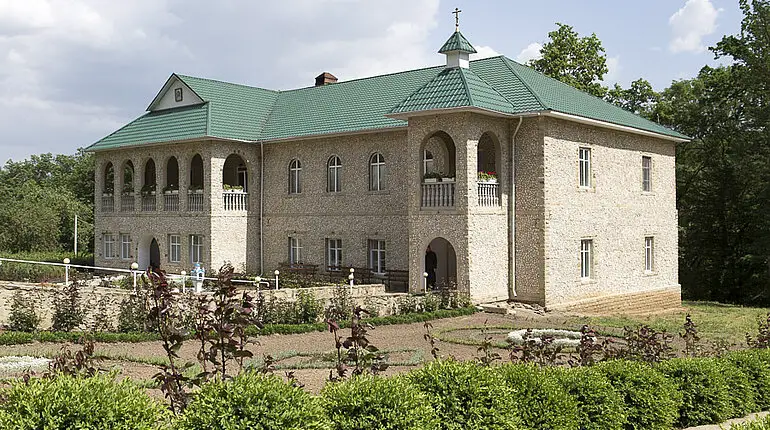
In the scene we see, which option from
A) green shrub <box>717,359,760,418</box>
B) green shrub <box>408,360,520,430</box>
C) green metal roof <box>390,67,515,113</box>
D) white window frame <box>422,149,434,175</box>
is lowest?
green shrub <box>717,359,760,418</box>

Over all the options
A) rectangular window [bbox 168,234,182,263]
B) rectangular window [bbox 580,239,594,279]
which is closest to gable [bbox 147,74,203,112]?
rectangular window [bbox 168,234,182,263]

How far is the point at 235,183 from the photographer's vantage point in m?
30.4

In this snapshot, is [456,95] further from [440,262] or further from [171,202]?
[171,202]

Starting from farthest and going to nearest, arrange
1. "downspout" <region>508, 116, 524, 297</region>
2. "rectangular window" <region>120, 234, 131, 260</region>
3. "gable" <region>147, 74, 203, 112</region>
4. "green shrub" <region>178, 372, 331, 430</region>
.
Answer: "rectangular window" <region>120, 234, 131, 260</region>
"gable" <region>147, 74, 203, 112</region>
"downspout" <region>508, 116, 524, 297</region>
"green shrub" <region>178, 372, 331, 430</region>

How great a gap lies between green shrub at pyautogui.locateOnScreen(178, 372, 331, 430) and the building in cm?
1593

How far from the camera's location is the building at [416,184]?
2233cm

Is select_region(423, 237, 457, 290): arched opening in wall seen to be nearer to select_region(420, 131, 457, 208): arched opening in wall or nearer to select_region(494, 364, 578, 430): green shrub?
select_region(420, 131, 457, 208): arched opening in wall

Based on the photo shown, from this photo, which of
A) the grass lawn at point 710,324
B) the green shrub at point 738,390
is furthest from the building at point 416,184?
the green shrub at point 738,390

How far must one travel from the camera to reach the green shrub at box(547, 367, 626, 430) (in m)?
7.95

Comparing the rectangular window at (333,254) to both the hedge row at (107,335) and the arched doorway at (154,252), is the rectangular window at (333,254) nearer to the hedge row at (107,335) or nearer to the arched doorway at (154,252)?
the hedge row at (107,335)

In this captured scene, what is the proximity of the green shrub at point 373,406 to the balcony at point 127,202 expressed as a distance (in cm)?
2718

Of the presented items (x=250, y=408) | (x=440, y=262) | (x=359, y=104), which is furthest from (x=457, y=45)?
(x=250, y=408)

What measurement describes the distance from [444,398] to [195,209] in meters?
23.1

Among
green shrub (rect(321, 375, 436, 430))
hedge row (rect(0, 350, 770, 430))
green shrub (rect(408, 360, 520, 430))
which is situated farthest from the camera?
green shrub (rect(408, 360, 520, 430))
